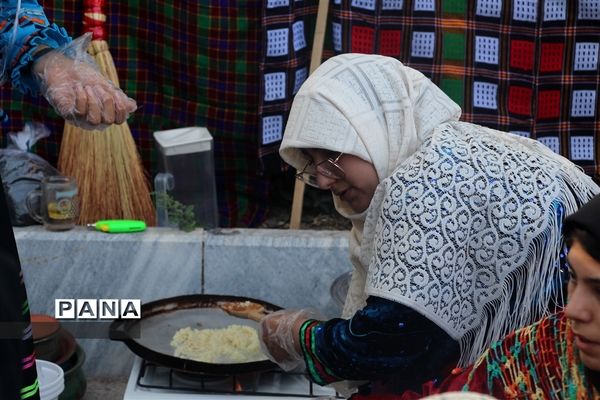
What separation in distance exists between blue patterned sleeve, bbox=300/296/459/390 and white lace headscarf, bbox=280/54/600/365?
0.05 meters

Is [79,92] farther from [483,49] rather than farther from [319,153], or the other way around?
[483,49]

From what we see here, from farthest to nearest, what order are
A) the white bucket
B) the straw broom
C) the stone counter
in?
the straw broom, the stone counter, the white bucket

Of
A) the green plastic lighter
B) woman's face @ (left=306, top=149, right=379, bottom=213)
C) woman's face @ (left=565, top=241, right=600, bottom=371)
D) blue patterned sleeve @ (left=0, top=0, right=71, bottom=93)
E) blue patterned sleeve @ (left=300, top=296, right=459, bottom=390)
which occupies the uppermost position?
blue patterned sleeve @ (left=0, top=0, right=71, bottom=93)

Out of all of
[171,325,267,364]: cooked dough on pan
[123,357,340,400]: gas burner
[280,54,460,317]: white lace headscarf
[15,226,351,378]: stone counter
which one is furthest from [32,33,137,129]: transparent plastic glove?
[15,226,351,378]: stone counter

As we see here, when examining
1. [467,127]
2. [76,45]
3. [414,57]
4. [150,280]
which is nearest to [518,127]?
[414,57]

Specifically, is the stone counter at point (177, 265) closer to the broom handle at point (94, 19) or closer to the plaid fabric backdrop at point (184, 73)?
the plaid fabric backdrop at point (184, 73)

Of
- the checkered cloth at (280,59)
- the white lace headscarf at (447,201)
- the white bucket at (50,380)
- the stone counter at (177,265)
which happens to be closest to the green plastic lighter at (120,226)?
the stone counter at (177,265)

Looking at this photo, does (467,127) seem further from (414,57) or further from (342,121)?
(414,57)

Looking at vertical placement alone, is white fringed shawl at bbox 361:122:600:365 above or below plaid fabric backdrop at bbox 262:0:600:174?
below

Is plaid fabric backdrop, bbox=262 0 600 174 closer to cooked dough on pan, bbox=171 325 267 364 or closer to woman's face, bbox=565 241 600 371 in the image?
cooked dough on pan, bbox=171 325 267 364

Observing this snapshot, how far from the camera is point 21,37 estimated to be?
2.54 metres

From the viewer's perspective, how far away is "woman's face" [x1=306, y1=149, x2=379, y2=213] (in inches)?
102

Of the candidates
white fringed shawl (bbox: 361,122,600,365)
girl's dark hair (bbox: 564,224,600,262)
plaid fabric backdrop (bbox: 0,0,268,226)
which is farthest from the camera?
plaid fabric backdrop (bbox: 0,0,268,226)

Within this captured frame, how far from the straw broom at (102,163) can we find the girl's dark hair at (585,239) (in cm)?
313
